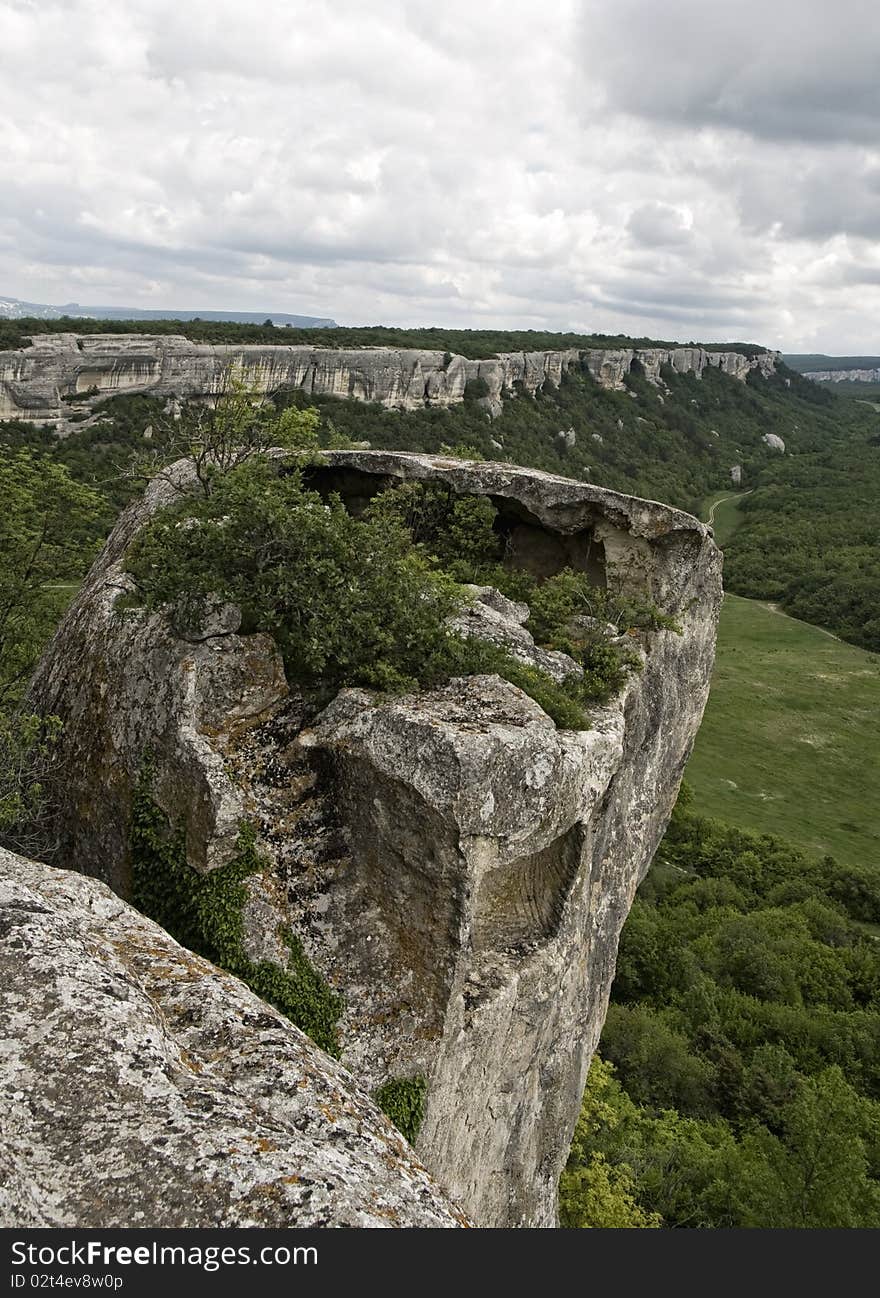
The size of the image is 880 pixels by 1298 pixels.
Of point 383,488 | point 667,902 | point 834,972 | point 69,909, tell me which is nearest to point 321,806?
point 69,909

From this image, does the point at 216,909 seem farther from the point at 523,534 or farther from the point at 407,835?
the point at 523,534

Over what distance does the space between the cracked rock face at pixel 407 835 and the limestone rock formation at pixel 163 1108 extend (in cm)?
253

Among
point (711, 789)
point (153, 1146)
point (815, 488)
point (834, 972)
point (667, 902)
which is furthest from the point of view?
point (815, 488)

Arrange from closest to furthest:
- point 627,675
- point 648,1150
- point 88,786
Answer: point 88,786 < point 627,675 < point 648,1150

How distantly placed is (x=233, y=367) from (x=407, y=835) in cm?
5071

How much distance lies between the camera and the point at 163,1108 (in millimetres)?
5355

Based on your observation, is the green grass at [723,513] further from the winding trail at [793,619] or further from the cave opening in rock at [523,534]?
the cave opening in rock at [523,534]

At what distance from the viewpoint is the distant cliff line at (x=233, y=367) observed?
194ft

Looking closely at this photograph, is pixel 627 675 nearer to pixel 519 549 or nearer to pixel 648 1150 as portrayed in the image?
pixel 519 549

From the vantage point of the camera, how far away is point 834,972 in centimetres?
3116

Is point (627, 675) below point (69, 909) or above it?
Answer: above

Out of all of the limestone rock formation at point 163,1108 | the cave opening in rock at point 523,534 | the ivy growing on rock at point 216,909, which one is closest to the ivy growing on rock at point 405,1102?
the ivy growing on rock at point 216,909

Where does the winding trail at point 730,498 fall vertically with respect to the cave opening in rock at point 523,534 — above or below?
below

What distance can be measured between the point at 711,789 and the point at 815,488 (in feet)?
293
